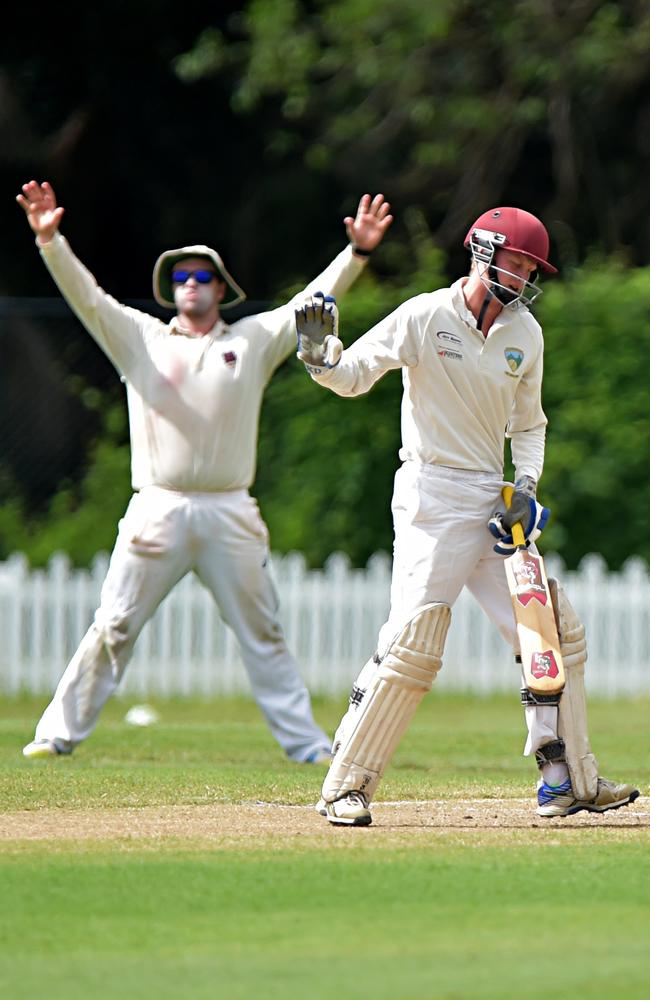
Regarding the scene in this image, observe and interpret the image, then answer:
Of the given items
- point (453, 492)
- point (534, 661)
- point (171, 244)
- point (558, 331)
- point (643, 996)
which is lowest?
point (643, 996)

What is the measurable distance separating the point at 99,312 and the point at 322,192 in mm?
12313

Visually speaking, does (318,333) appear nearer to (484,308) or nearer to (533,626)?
(484,308)

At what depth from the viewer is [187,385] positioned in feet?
32.6

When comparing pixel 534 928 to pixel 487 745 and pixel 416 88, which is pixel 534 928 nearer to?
pixel 487 745

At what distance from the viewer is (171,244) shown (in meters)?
22.1

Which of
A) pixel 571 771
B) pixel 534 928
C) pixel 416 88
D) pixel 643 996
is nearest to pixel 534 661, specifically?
pixel 571 771

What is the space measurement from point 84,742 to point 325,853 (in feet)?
14.6

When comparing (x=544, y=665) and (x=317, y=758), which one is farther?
(x=317, y=758)

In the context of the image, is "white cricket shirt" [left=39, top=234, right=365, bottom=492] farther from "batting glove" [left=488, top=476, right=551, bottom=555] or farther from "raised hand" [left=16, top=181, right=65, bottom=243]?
"batting glove" [left=488, top=476, right=551, bottom=555]

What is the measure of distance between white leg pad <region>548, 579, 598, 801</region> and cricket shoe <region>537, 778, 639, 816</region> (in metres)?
0.03

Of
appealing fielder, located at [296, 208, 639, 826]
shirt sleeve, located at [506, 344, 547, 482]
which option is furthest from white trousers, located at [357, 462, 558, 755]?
shirt sleeve, located at [506, 344, 547, 482]

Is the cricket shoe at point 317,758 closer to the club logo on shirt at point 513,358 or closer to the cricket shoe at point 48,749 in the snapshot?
the cricket shoe at point 48,749

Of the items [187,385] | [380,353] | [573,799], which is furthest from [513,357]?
[187,385]

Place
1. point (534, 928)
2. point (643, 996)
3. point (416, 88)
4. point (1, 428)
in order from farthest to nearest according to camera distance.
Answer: point (416, 88) < point (1, 428) < point (534, 928) < point (643, 996)
